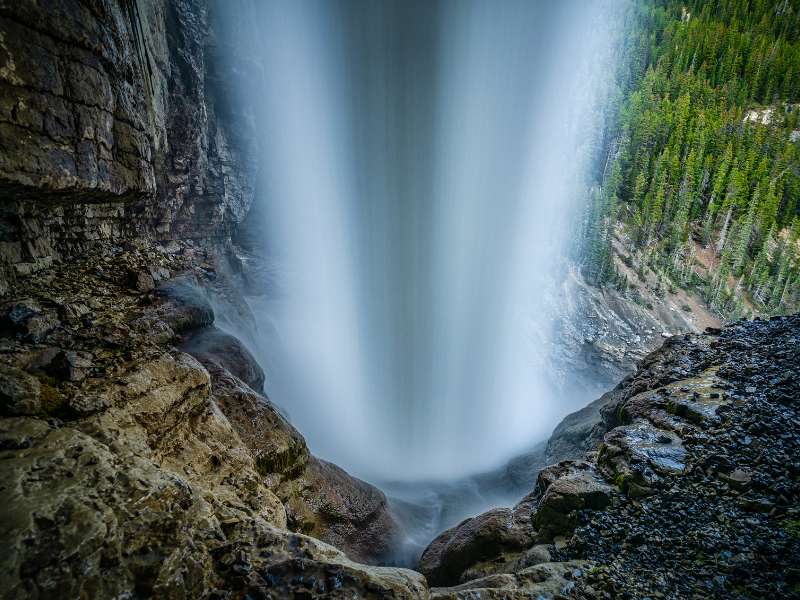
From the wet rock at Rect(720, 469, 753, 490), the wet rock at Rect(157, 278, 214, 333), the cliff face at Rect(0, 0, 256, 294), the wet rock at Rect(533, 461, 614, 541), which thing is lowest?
the wet rock at Rect(533, 461, 614, 541)

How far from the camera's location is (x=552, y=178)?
3969 centimetres

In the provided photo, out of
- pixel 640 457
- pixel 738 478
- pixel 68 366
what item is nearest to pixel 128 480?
pixel 68 366

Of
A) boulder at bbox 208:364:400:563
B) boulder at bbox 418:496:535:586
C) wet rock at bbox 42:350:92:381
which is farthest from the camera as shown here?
boulder at bbox 208:364:400:563

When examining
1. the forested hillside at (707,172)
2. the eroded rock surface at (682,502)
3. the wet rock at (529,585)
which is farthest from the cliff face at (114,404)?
the forested hillside at (707,172)

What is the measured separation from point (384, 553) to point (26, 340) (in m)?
9.18

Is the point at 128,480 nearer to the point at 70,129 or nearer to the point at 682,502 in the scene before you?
the point at 70,129

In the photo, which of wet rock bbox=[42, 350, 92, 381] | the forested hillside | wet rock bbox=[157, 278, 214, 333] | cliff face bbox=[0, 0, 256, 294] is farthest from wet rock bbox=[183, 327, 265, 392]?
the forested hillside

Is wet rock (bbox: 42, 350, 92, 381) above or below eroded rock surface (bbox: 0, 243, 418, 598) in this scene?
above

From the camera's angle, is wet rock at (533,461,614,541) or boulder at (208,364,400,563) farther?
boulder at (208,364,400,563)

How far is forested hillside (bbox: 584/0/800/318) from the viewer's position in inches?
1932

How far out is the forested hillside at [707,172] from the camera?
1932 inches

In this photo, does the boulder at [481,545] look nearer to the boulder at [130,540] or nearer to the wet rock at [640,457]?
the wet rock at [640,457]

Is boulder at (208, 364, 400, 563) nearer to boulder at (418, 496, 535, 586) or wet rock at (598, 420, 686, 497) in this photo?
boulder at (418, 496, 535, 586)

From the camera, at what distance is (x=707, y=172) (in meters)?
57.4
